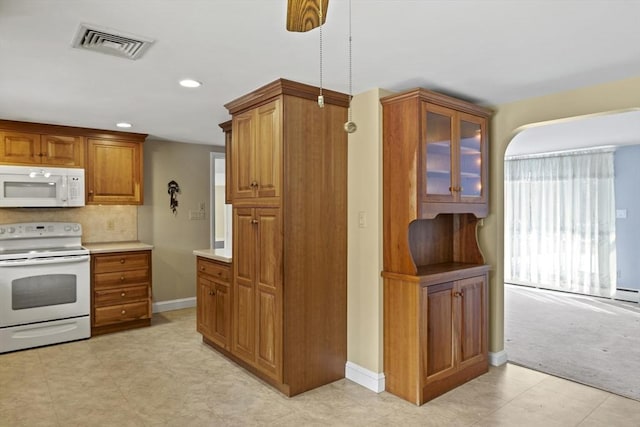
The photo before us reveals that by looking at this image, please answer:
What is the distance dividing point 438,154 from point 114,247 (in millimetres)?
3600

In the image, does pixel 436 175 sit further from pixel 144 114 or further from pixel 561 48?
pixel 144 114

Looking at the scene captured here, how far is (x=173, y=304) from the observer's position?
17.6ft

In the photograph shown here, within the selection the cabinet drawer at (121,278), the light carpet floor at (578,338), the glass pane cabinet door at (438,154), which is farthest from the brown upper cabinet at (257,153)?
the light carpet floor at (578,338)

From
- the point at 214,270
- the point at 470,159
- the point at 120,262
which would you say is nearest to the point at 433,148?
the point at 470,159

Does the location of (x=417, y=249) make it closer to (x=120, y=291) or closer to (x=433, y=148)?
(x=433, y=148)

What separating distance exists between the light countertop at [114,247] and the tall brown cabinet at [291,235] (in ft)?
5.88

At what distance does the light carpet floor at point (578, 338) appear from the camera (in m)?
3.28

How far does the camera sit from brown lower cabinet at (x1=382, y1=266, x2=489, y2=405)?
2.74 meters

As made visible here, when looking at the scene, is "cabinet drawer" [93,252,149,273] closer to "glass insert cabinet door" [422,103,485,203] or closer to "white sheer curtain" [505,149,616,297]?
"glass insert cabinet door" [422,103,485,203]

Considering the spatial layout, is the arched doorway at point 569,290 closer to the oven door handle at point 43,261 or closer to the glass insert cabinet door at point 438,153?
the glass insert cabinet door at point 438,153

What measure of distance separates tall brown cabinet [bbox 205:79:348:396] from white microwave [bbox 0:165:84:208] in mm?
2256

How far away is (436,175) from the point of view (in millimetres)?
2877

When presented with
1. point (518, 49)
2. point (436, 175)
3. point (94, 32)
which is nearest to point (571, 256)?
point (436, 175)

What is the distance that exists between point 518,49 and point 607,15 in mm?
458
